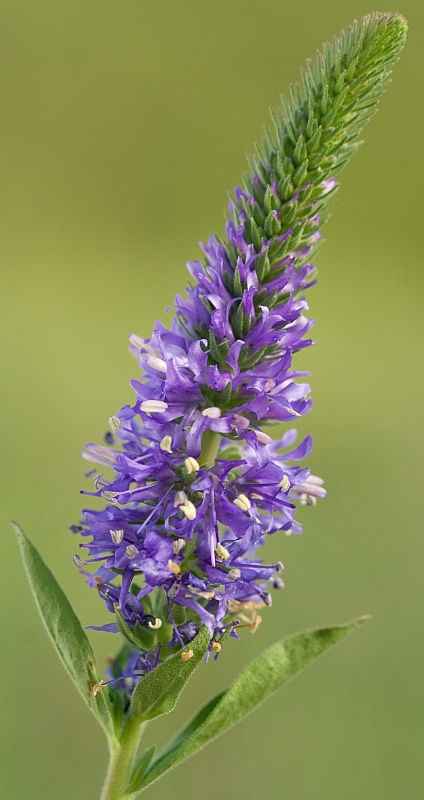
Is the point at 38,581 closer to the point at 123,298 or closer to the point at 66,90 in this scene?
the point at 123,298

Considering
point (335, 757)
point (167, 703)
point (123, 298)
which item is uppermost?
point (123, 298)

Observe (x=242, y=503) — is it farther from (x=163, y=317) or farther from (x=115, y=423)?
(x=163, y=317)

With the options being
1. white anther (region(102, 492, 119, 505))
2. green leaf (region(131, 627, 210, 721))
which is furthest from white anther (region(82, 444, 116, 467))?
green leaf (region(131, 627, 210, 721))

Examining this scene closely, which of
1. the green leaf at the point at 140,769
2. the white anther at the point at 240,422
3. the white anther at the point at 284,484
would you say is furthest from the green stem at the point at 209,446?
the green leaf at the point at 140,769

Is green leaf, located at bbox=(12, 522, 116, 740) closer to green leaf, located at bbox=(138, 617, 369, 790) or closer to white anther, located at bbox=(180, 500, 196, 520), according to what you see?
green leaf, located at bbox=(138, 617, 369, 790)

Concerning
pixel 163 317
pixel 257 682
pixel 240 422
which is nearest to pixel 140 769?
pixel 257 682

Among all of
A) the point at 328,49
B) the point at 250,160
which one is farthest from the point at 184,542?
the point at 328,49
